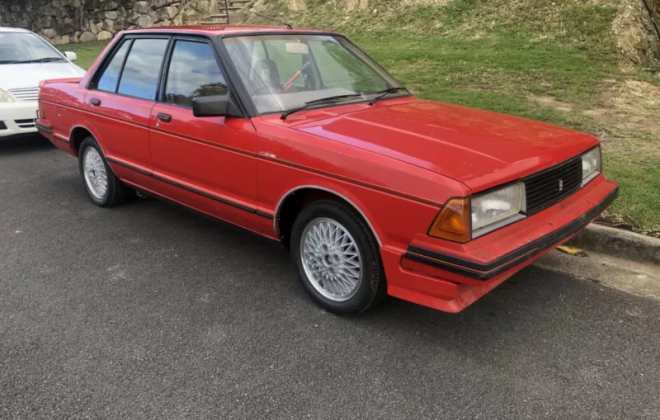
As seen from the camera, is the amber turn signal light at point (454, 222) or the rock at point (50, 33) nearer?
the amber turn signal light at point (454, 222)

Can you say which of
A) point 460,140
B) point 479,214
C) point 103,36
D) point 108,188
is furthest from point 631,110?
point 103,36

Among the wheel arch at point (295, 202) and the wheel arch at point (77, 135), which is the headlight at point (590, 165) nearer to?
the wheel arch at point (295, 202)

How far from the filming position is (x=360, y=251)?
3.04 meters

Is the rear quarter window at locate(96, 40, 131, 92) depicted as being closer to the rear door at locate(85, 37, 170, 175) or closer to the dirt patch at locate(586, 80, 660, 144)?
the rear door at locate(85, 37, 170, 175)

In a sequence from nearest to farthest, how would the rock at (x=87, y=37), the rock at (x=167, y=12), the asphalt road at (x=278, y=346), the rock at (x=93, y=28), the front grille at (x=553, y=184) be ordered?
the asphalt road at (x=278, y=346), the front grille at (x=553, y=184), the rock at (x=167, y=12), the rock at (x=93, y=28), the rock at (x=87, y=37)

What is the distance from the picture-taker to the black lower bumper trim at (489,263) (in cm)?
255

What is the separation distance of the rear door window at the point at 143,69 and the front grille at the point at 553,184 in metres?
2.84

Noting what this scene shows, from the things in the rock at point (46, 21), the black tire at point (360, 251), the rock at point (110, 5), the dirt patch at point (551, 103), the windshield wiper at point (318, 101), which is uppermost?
the rock at point (110, 5)

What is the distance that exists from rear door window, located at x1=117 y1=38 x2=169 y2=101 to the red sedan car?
17 millimetres

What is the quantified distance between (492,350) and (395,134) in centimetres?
129

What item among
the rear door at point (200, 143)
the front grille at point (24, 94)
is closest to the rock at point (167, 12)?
Answer: the front grille at point (24, 94)

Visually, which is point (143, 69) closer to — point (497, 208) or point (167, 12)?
point (497, 208)

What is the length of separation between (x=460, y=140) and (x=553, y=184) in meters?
→ 0.56

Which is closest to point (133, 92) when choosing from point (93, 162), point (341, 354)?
point (93, 162)
